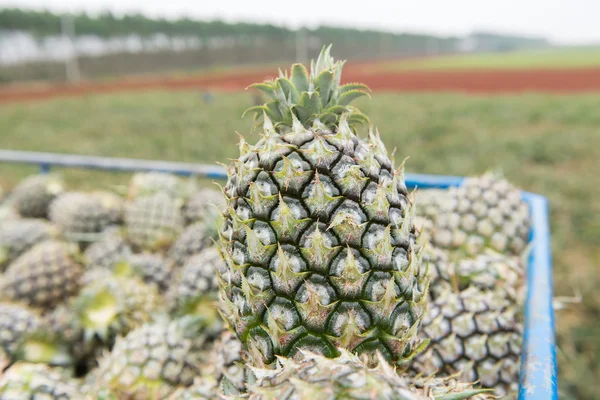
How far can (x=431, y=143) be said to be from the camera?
9531 mm

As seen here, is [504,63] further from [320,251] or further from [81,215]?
[320,251]

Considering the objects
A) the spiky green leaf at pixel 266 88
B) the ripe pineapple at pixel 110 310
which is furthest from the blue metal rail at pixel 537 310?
the ripe pineapple at pixel 110 310

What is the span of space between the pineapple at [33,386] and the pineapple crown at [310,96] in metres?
1.06

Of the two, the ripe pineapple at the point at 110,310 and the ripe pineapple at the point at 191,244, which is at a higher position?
A: the ripe pineapple at the point at 191,244

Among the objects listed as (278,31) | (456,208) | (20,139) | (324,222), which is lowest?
(20,139)

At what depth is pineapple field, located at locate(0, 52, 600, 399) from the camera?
43.3 inches

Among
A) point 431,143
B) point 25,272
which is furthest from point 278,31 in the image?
point 25,272

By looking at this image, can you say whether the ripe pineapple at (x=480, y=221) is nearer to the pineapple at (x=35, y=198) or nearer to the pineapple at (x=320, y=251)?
the pineapple at (x=320, y=251)

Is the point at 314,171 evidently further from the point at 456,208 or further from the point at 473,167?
the point at 473,167

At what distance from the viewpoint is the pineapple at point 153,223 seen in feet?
8.97

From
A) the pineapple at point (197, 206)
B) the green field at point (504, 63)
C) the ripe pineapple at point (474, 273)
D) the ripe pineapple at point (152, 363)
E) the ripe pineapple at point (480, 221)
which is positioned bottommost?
the ripe pineapple at point (152, 363)

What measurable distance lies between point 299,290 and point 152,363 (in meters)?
0.82

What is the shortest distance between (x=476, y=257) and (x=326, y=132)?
110 centimetres

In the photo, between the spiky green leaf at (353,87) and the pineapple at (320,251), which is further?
the spiky green leaf at (353,87)
